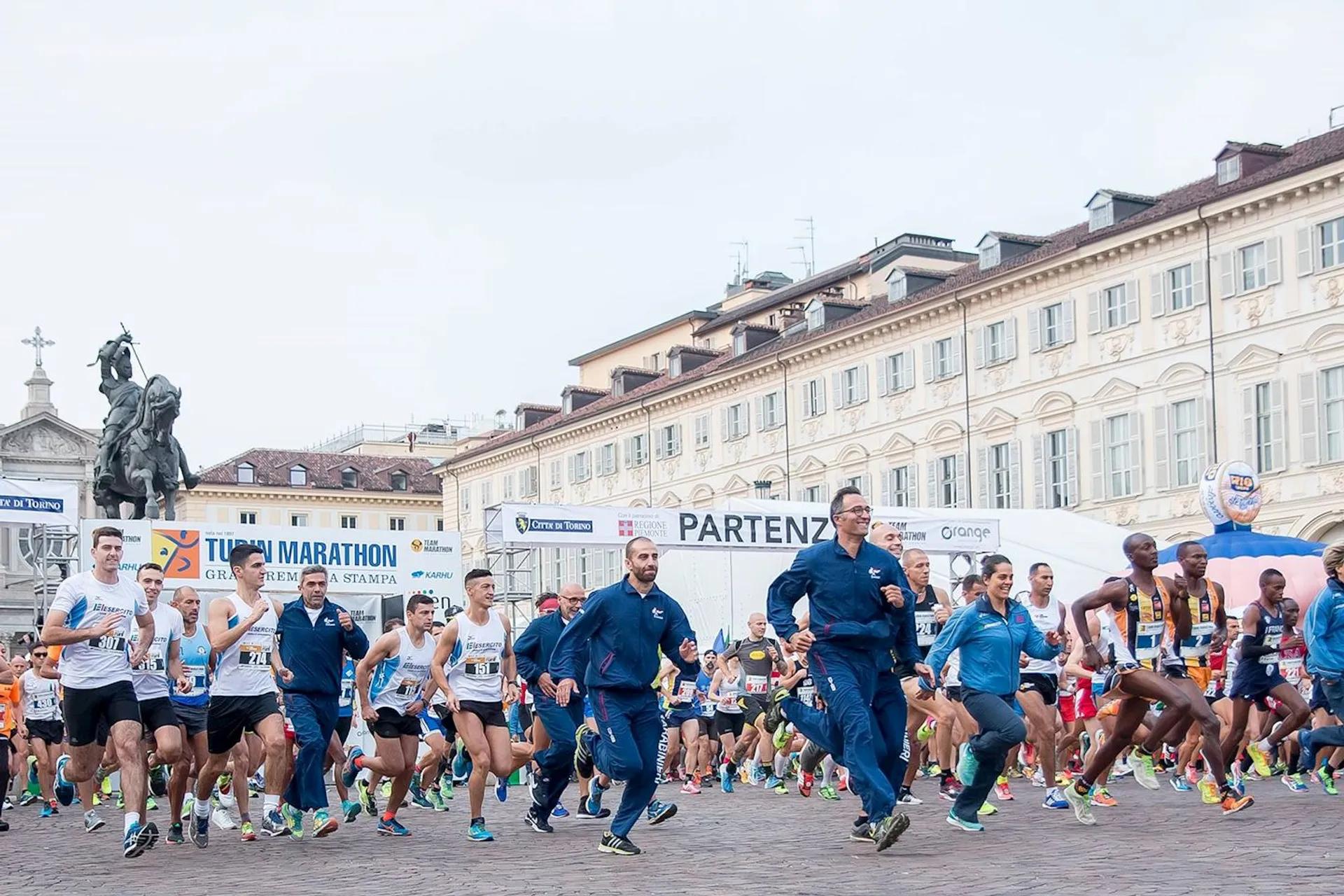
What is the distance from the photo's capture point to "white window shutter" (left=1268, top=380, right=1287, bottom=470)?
47.5 metres

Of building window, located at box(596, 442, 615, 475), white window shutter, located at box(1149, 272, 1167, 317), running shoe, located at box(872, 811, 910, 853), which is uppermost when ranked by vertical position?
white window shutter, located at box(1149, 272, 1167, 317)

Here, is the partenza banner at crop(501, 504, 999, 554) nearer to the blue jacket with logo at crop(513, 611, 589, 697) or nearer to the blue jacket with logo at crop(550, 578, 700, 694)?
the blue jacket with logo at crop(513, 611, 589, 697)

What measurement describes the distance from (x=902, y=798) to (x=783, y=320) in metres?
58.5

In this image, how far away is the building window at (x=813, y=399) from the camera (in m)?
65.4

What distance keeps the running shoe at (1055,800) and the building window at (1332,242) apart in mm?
33026

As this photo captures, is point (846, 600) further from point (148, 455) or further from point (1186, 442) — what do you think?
point (1186, 442)

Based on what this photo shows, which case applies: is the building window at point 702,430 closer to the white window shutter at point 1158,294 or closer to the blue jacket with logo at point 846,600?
the white window shutter at point 1158,294

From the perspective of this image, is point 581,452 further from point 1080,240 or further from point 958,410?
point 1080,240

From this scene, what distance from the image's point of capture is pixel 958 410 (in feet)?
194

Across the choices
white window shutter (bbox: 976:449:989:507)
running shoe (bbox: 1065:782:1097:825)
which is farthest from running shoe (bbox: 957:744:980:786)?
white window shutter (bbox: 976:449:989:507)

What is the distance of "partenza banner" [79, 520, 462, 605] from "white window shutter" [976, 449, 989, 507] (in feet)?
95.2

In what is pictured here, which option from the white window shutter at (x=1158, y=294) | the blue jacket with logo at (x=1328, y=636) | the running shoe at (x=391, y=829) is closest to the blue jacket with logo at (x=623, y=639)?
the running shoe at (x=391, y=829)

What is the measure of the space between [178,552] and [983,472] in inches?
1349

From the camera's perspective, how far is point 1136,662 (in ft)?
45.1
